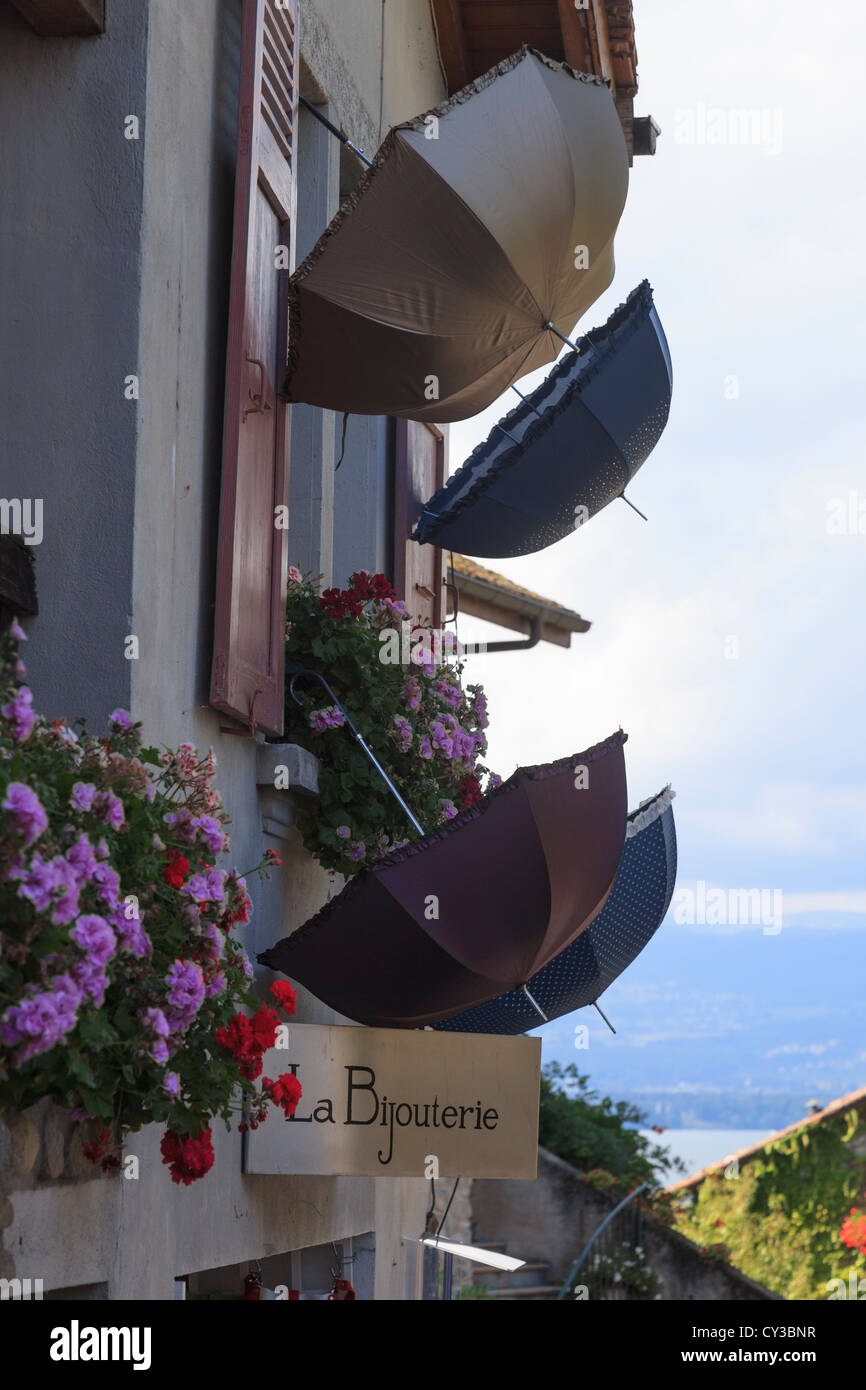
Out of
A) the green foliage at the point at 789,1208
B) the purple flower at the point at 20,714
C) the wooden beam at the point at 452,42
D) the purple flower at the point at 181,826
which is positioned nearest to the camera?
the purple flower at the point at 20,714

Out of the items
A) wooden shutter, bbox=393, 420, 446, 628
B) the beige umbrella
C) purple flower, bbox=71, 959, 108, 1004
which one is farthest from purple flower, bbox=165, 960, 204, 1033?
wooden shutter, bbox=393, 420, 446, 628

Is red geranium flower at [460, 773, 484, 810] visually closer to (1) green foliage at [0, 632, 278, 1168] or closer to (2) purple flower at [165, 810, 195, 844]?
(1) green foliage at [0, 632, 278, 1168]

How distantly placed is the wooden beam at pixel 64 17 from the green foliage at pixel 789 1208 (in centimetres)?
1261

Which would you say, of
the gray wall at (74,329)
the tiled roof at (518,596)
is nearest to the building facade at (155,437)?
the gray wall at (74,329)

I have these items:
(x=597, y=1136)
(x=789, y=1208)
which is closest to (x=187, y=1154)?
(x=597, y=1136)

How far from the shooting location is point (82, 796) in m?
3.00

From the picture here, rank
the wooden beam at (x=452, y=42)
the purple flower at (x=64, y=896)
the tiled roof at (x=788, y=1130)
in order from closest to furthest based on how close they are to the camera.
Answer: the purple flower at (x=64, y=896), the wooden beam at (x=452, y=42), the tiled roof at (x=788, y=1130)

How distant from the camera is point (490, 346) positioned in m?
5.23

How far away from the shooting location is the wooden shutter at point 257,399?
4680 mm

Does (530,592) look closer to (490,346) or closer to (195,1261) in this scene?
(490,346)

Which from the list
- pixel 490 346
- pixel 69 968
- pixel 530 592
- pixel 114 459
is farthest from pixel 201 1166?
pixel 530 592

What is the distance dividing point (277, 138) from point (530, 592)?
24.1 ft

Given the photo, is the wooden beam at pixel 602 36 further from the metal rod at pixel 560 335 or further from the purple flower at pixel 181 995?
the purple flower at pixel 181 995

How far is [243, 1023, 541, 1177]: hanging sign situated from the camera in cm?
491
